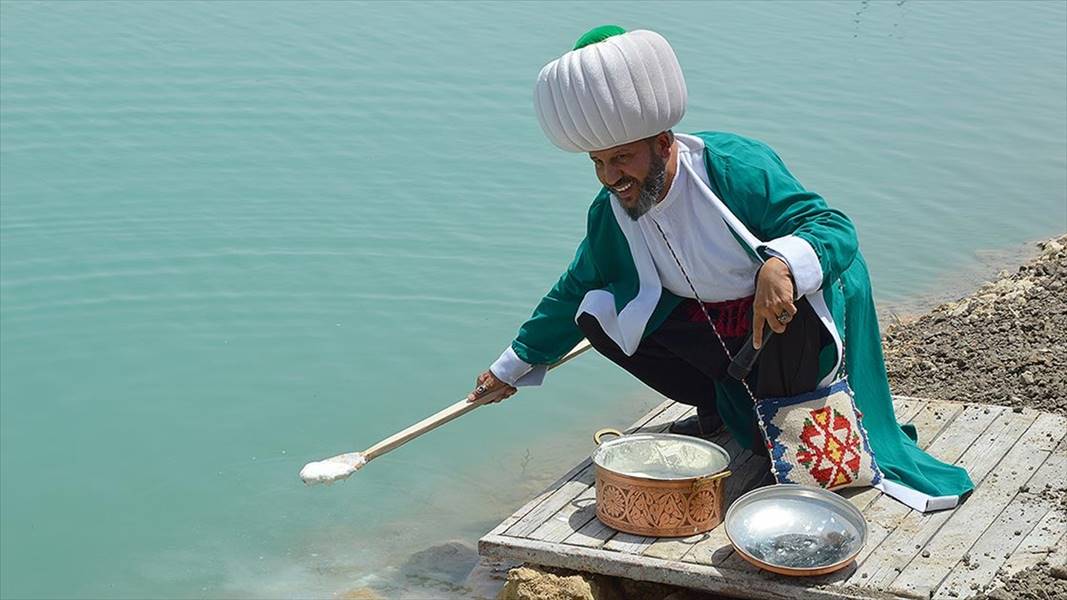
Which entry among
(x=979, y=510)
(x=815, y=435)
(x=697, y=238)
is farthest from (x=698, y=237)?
(x=979, y=510)

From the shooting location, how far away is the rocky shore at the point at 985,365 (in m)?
3.93

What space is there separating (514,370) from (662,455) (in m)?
0.52

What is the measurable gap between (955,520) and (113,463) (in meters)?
3.61

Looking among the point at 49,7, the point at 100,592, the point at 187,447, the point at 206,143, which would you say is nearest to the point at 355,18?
the point at 49,7

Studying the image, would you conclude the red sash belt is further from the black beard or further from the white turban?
the white turban

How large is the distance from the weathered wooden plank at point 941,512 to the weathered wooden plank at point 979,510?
0.09ft

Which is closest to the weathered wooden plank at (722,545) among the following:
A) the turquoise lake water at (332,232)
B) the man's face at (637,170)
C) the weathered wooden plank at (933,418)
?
the weathered wooden plank at (933,418)

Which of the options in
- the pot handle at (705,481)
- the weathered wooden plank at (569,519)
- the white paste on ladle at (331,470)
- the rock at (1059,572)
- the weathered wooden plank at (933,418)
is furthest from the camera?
the weathered wooden plank at (933,418)

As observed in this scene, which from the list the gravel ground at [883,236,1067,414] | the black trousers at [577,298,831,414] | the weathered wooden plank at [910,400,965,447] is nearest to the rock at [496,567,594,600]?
the black trousers at [577,298,831,414]

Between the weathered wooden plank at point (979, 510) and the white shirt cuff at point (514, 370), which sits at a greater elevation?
the white shirt cuff at point (514, 370)

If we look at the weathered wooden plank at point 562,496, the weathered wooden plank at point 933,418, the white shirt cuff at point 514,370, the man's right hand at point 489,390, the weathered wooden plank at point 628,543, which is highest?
the white shirt cuff at point 514,370

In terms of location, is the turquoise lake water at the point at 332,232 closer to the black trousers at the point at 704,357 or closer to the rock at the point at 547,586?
the rock at the point at 547,586

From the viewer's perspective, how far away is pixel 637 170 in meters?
3.95

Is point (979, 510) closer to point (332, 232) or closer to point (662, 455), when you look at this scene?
point (662, 455)
